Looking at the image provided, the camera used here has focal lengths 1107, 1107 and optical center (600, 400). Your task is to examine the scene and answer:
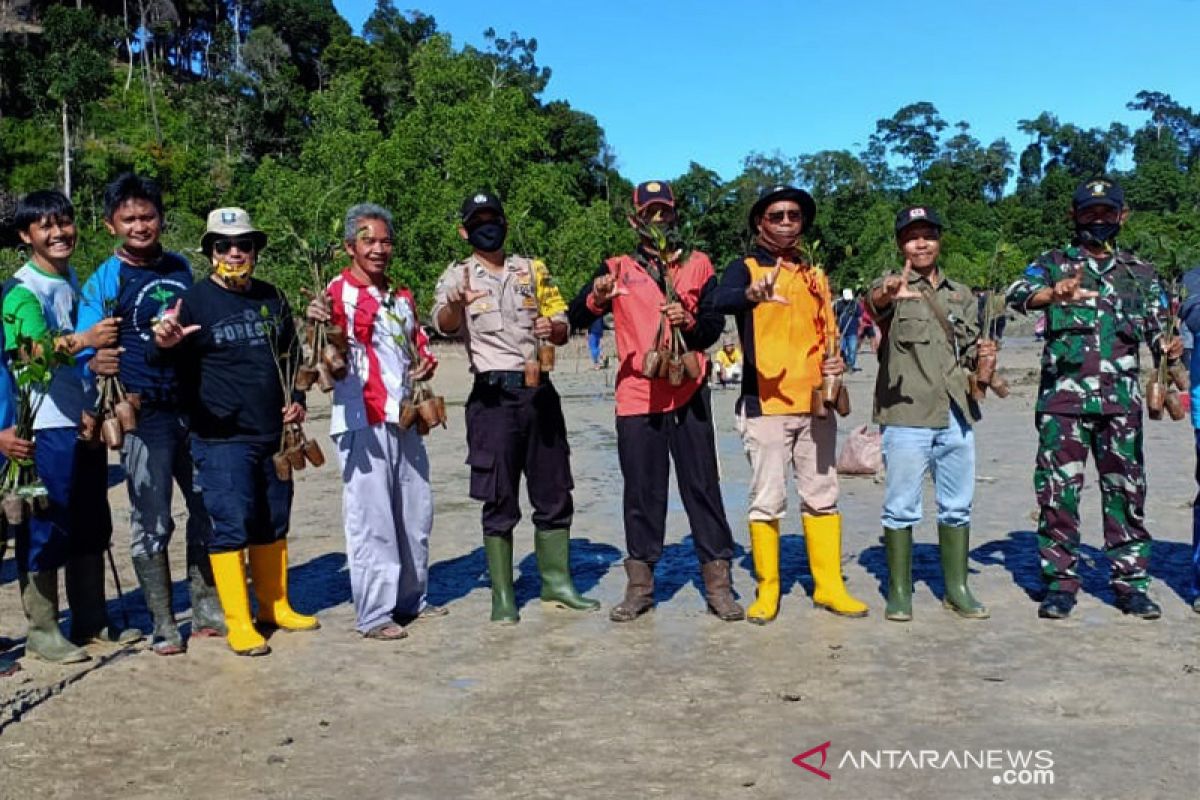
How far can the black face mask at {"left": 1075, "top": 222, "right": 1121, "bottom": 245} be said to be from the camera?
5633mm

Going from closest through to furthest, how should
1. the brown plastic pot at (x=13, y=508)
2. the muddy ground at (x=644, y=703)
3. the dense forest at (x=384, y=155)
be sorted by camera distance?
1. the muddy ground at (x=644, y=703)
2. the brown plastic pot at (x=13, y=508)
3. the dense forest at (x=384, y=155)

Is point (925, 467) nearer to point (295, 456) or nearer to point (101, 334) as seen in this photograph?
point (295, 456)

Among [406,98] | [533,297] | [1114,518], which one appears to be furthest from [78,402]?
[406,98]

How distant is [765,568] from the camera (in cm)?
576

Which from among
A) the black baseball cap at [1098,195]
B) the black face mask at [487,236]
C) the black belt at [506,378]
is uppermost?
the black baseball cap at [1098,195]

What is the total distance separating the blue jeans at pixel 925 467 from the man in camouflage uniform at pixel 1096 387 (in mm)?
443

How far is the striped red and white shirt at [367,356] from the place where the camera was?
5.57 meters

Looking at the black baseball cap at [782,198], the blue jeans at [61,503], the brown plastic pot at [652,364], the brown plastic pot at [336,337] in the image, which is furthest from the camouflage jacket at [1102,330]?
the blue jeans at [61,503]

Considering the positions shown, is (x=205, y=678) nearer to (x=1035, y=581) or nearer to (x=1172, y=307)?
(x=1035, y=581)

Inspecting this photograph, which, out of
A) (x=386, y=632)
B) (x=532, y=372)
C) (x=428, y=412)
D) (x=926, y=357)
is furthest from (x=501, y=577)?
(x=926, y=357)

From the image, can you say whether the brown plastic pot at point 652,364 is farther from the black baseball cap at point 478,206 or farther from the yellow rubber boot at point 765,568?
the black baseball cap at point 478,206

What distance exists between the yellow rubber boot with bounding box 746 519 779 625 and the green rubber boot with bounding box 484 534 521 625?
49.6 inches

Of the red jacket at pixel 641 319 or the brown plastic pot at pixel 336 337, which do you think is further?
the red jacket at pixel 641 319

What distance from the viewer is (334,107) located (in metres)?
39.8
